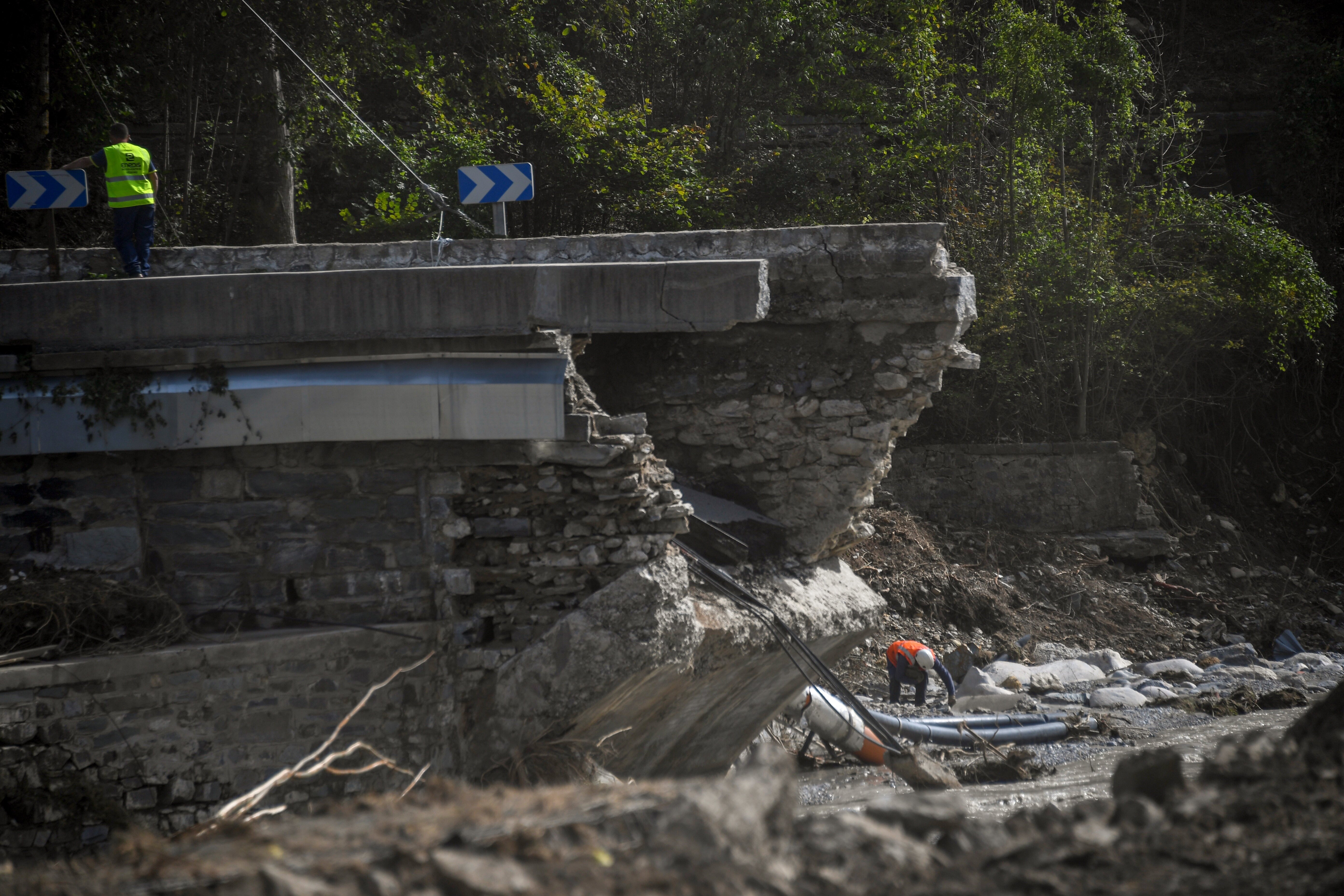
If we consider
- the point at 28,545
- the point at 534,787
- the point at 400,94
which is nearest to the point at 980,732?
the point at 534,787

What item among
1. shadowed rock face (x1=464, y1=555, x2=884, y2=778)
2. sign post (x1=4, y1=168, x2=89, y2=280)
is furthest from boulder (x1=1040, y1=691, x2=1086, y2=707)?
sign post (x1=4, y1=168, x2=89, y2=280)

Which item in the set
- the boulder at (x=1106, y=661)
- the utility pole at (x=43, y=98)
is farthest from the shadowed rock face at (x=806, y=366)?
the utility pole at (x=43, y=98)

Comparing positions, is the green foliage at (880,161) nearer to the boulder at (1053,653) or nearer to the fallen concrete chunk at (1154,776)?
the boulder at (1053,653)

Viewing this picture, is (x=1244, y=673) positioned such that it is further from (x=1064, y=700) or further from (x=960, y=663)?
(x=960, y=663)

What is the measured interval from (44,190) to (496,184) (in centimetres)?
257

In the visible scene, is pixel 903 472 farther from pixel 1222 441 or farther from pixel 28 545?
pixel 28 545

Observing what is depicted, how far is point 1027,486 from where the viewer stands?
11750mm

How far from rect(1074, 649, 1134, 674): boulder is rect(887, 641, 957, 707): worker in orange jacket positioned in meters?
2.17

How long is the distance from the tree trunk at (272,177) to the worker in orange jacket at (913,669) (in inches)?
296

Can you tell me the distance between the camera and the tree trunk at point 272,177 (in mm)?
9891

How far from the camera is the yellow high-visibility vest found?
543cm

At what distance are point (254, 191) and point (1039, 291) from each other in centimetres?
930

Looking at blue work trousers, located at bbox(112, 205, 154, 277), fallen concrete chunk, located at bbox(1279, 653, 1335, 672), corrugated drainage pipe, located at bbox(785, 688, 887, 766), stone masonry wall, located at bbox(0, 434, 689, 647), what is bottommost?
fallen concrete chunk, located at bbox(1279, 653, 1335, 672)

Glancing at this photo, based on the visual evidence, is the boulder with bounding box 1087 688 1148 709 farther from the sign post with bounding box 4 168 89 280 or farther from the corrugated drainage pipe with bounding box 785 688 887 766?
the sign post with bounding box 4 168 89 280
